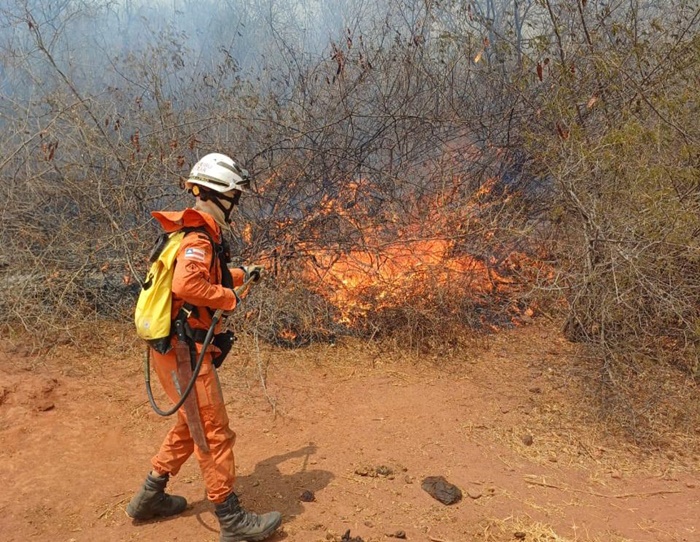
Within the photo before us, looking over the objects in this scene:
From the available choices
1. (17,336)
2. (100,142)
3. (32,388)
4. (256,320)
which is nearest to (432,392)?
(256,320)

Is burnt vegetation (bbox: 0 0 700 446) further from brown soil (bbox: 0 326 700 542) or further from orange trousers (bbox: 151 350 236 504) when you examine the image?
orange trousers (bbox: 151 350 236 504)

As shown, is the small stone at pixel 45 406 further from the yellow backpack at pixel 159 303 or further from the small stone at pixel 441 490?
the small stone at pixel 441 490

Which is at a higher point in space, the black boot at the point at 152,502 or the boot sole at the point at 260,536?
the black boot at the point at 152,502

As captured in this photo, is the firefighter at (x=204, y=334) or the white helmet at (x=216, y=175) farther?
the white helmet at (x=216, y=175)

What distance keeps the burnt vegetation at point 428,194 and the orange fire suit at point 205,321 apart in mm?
2840

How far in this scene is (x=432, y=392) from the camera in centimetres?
520

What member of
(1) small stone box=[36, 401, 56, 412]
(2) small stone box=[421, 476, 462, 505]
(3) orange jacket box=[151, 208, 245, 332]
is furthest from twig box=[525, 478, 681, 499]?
(1) small stone box=[36, 401, 56, 412]

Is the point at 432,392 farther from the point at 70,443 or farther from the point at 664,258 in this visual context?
the point at 70,443

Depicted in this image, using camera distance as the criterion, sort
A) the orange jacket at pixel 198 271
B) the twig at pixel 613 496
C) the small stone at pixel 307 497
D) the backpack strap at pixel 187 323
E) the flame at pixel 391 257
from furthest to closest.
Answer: the flame at pixel 391 257 < the twig at pixel 613 496 < the small stone at pixel 307 497 < the backpack strap at pixel 187 323 < the orange jacket at pixel 198 271

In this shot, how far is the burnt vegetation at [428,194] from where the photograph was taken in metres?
5.43

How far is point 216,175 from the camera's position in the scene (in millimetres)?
2967

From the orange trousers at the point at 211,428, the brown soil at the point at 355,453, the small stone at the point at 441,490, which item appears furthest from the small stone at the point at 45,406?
the small stone at the point at 441,490

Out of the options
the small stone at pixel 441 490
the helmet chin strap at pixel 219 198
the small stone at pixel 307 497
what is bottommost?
the small stone at pixel 441 490

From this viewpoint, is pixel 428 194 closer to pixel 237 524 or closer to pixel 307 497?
pixel 307 497
